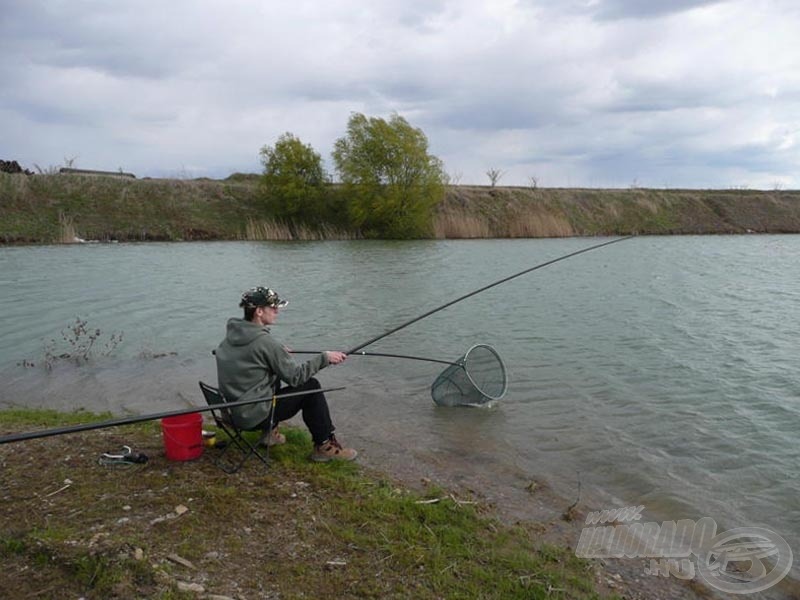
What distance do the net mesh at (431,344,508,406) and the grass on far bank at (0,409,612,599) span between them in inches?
109

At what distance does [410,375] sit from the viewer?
32.8 ft

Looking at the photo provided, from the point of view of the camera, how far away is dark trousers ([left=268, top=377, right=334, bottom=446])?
5656 mm

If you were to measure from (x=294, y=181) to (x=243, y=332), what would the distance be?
4287 cm

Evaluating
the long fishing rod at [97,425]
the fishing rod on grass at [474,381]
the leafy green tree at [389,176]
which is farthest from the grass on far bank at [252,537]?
→ the leafy green tree at [389,176]

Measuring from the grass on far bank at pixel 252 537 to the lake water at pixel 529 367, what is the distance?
960mm

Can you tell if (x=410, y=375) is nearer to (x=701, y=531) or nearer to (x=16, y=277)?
(x=701, y=531)

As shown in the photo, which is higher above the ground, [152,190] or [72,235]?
[152,190]

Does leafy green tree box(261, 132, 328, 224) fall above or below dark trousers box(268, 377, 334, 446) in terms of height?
above

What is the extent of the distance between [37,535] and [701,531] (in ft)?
16.0

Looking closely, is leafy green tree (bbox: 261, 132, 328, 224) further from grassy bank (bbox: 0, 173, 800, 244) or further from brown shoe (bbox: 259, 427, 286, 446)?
brown shoe (bbox: 259, 427, 286, 446)

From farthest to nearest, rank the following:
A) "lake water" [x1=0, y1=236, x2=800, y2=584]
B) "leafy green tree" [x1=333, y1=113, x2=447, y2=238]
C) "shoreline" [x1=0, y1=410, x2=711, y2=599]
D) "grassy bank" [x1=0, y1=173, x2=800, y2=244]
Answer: "leafy green tree" [x1=333, y1=113, x2=447, y2=238] → "grassy bank" [x1=0, y1=173, x2=800, y2=244] → "lake water" [x1=0, y1=236, x2=800, y2=584] → "shoreline" [x1=0, y1=410, x2=711, y2=599]

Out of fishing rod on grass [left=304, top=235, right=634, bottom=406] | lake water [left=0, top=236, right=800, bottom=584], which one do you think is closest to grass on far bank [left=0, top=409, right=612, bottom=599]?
lake water [left=0, top=236, right=800, bottom=584]

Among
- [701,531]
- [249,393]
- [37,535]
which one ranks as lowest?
[701,531]

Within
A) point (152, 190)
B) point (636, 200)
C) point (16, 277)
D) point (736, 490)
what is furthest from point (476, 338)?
point (636, 200)
